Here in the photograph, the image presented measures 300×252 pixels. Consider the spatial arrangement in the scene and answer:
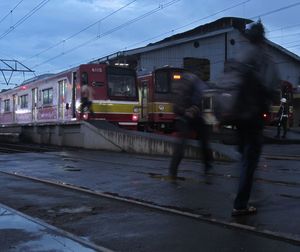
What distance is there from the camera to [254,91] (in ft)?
20.2

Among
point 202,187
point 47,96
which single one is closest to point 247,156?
point 202,187

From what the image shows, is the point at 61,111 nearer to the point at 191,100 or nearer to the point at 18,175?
the point at 18,175

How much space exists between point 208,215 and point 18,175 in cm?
622

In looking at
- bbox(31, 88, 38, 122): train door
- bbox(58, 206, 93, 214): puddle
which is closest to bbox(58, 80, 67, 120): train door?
bbox(31, 88, 38, 122): train door

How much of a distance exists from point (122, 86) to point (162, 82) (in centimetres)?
371

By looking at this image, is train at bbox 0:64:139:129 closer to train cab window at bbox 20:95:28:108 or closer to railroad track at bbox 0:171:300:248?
train cab window at bbox 20:95:28:108

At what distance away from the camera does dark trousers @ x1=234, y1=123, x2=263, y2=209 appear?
6.39m

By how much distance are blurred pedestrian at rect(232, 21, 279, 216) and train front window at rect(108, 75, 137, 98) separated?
17.9 m

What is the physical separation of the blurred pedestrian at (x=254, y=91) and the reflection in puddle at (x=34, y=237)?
2147 mm

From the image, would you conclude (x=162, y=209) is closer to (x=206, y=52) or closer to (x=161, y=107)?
(x=161, y=107)

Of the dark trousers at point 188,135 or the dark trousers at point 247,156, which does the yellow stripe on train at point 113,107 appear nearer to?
the dark trousers at point 188,135

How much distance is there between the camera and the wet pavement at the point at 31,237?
5.46 m

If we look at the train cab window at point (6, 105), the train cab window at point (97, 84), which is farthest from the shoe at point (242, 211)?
the train cab window at point (6, 105)

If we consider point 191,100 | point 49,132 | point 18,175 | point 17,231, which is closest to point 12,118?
point 49,132
